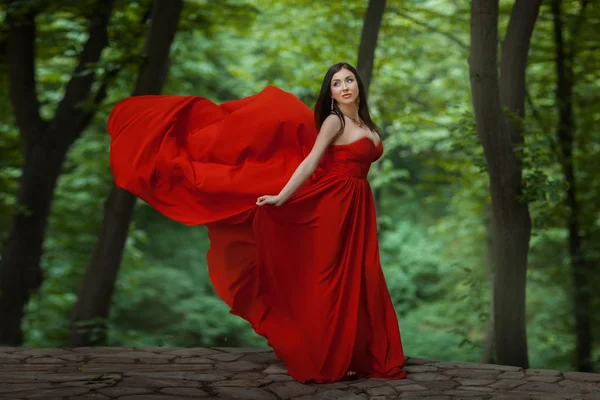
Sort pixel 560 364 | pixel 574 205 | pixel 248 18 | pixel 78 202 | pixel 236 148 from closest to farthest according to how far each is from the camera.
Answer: pixel 236 148, pixel 574 205, pixel 248 18, pixel 560 364, pixel 78 202

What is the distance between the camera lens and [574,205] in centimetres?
928

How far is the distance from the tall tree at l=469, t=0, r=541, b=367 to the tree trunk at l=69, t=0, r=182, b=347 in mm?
2923

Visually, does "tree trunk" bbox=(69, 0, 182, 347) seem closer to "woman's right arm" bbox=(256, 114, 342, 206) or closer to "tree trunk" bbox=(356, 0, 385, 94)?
"tree trunk" bbox=(356, 0, 385, 94)

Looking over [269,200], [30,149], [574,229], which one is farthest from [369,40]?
[574,229]

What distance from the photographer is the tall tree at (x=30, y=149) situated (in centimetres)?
781

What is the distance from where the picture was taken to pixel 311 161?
4.71 m

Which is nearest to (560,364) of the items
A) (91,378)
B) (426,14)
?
(426,14)

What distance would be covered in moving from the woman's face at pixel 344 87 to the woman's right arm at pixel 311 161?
142mm

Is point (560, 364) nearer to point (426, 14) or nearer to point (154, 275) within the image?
point (426, 14)

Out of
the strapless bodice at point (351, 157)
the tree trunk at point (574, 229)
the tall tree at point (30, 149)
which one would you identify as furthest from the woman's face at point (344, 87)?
the tree trunk at point (574, 229)

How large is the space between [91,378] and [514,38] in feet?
13.0

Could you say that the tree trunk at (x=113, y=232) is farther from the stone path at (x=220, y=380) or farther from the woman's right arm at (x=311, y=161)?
the woman's right arm at (x=311, y=161)

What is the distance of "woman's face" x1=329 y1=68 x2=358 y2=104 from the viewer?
4.84 m

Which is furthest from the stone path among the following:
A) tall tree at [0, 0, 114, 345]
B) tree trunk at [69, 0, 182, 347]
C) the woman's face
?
tall tree at [0, 0, 114, 345]
